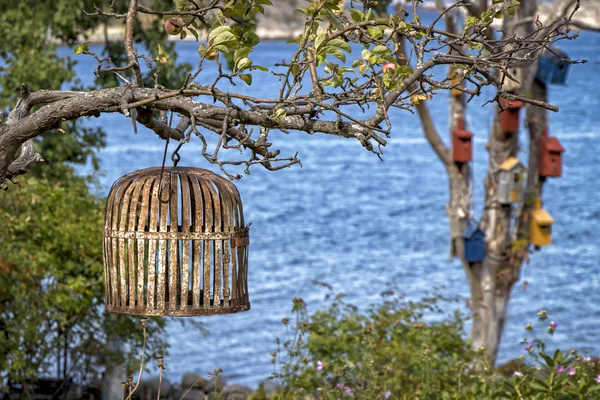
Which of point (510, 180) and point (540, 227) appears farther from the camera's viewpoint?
A: point (540, 227)

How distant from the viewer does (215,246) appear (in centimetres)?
331

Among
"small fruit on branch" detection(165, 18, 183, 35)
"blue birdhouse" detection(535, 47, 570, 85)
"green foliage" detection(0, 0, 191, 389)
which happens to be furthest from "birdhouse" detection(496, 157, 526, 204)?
"small fruit on branch" detection(165, 18, 183, 35)

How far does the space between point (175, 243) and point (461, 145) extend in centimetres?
582

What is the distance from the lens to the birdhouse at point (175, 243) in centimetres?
325

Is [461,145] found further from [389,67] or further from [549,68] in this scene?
[389,67]

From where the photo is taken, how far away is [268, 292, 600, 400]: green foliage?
16.8 ft

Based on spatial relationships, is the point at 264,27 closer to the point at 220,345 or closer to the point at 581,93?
the point at 581,93

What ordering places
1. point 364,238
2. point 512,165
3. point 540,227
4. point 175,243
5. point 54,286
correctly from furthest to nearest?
point 364,238
point 540,227
point 512,165
point 54,286
point 175,243

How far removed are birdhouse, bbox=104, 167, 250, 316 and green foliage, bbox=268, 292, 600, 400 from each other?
1.58 metres

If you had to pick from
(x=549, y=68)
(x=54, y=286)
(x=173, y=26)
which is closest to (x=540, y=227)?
(x=549, y=68)

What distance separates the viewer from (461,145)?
28.5ft

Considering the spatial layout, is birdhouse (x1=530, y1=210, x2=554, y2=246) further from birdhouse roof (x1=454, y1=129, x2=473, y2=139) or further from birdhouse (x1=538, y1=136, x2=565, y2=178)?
birdhouse roof (x1=454, y1=129, x2=473, y2=139)

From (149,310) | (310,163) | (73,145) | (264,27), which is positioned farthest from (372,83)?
(264,27)

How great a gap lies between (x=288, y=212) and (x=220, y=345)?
14.4 m
